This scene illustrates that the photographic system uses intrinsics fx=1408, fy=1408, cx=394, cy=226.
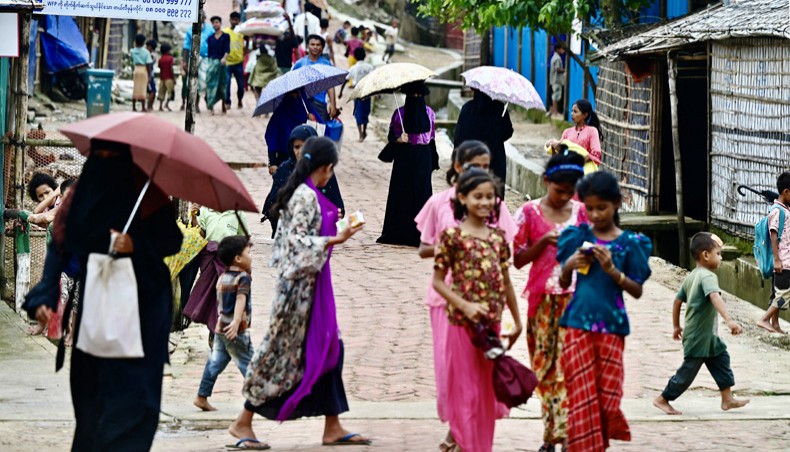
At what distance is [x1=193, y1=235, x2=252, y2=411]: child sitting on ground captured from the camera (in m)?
8.60

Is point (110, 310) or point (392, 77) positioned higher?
point (392, 77)

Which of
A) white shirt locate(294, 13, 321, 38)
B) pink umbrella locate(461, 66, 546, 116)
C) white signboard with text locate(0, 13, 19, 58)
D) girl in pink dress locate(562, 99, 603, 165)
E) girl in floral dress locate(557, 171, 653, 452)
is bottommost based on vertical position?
girl in floral dress locate(557, 171, 653, 452)

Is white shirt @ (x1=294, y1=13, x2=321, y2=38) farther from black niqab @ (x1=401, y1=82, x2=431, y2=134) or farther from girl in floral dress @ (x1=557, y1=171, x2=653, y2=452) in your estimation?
girl in floral dress @ (x1=557, y1=171, x2=653, y2=452)

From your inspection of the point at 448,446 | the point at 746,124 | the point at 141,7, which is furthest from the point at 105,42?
the point at 448,446

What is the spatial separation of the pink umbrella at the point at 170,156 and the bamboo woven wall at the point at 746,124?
9.32 m

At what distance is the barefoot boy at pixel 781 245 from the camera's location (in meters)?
11.7

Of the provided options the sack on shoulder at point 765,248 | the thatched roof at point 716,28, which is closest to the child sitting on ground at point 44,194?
the sack on shoulder at point 765,248

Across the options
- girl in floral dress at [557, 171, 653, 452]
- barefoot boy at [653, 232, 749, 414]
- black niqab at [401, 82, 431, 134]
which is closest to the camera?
girl in floral dress at [557, 171, 653, 452]

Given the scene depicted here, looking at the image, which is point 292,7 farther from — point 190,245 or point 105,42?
point 190,245

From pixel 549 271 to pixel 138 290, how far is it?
2.23m

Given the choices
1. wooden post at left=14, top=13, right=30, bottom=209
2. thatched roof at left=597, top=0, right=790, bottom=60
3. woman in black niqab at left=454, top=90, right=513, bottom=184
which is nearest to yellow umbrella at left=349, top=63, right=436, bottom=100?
woman in black niqab at left=454, top=90, right=513, bottom=184

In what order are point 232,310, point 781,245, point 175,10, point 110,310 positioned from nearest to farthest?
point 110,310, point 232,310, point 175,10, point 781,245

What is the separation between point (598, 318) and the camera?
270 inches

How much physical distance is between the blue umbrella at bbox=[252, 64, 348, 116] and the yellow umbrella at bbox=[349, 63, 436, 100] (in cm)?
38
